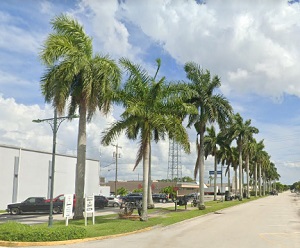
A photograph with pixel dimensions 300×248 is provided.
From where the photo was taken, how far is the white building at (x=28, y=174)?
36469 millimetres

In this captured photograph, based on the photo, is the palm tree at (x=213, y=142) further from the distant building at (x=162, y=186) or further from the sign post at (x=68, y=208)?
the distant building at (x=162, y=186)

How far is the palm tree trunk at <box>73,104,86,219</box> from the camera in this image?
23.2 metres

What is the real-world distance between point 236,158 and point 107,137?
54.8 metres

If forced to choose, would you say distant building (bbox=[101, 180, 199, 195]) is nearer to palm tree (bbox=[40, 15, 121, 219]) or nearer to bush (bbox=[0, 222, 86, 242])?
palm tree (bbox=[40, 15, 121, 219])

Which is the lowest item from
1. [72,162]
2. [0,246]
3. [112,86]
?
[0,246]

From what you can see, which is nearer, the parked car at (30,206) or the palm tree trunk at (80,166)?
the palm tree trunk at (80,166)

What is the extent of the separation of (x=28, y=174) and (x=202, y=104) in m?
19.0

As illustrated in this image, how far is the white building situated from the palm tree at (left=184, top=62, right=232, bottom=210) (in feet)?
55.3

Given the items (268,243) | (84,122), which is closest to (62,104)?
(84,122)

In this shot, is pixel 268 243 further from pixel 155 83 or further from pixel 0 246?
pixel 155 83

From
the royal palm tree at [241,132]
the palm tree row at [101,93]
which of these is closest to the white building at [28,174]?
the palm tree row at [101,93]

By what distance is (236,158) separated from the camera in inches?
2926

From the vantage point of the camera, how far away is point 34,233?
14.5m

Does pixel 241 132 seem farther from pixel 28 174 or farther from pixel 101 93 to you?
pixel 101 93
